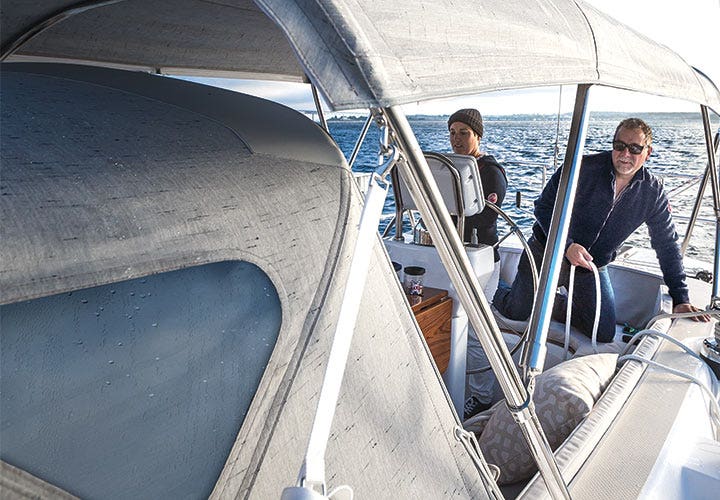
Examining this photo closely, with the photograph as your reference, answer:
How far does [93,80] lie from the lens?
2.74ft

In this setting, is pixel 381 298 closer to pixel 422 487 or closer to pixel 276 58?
pixel 422 487

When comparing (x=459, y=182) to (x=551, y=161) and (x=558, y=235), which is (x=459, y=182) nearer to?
(x=558, y=235)

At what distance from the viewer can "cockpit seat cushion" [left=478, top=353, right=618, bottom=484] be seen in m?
1.48

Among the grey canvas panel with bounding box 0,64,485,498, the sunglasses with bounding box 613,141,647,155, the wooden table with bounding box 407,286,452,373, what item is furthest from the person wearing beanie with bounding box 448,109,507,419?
the grey canvas panel with bounding box 0,64,485,498

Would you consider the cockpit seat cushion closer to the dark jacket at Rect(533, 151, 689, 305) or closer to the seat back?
the seat back

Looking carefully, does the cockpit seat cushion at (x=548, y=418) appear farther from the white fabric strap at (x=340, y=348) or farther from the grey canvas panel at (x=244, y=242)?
the white fabric strap at (x=340, y=348)

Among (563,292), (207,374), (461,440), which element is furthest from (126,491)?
(563,292)

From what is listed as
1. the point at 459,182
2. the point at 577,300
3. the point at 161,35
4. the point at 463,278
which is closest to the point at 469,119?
the point at 577,300

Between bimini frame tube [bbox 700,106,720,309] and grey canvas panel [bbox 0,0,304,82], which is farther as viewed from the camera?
bimini frame tube [bbox 700,106,720,309]

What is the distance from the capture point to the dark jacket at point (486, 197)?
308 centimetres

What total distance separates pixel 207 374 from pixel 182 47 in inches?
45.0

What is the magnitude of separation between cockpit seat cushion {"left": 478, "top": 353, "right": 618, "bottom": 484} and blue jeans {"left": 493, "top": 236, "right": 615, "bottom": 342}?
1179 millimetres

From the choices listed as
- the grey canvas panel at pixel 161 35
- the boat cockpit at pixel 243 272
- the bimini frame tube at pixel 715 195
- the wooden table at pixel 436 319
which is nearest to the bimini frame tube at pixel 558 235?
the boat cockpit at pixel 243 272

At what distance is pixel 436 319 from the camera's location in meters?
2.03
